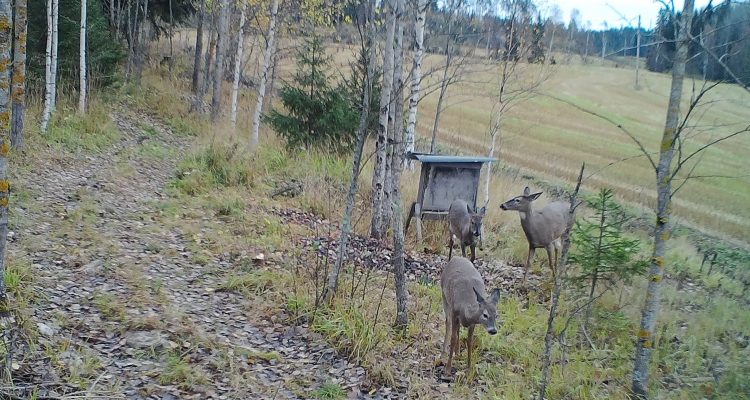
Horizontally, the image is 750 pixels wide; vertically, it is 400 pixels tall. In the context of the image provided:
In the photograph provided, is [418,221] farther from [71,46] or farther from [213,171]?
[71,46]

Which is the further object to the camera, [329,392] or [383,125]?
[383,125]

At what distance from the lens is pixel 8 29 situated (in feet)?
15.7

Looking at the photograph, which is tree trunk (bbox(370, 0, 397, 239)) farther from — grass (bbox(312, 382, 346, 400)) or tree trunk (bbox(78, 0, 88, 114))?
tree trunk (bbox(78, 0, 88, 114))

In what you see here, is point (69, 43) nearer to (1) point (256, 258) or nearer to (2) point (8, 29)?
(1) point (256, 258)

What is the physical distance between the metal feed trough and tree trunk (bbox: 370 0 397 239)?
29.0 inches

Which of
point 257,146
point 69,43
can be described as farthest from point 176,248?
point 69,43

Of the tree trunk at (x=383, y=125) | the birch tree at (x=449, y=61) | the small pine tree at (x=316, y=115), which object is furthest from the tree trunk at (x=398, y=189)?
the small pine tree at (x=316, y=115)

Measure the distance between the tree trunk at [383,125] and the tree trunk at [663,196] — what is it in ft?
10.2

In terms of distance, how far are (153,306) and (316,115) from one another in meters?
9.72

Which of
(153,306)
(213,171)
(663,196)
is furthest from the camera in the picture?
(213,171)

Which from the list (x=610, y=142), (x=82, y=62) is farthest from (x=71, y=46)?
(x=610, y=142)

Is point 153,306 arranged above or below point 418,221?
below

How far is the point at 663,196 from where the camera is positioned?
5012 millimetres

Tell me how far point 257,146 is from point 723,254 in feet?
38.4
